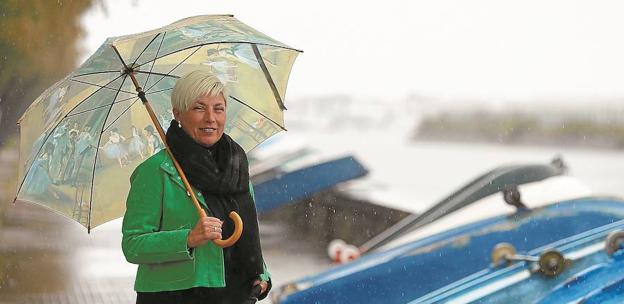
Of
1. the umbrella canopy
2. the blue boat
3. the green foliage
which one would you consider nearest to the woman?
the umbrella canopy

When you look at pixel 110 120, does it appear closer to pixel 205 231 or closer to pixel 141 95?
pixel 141 95

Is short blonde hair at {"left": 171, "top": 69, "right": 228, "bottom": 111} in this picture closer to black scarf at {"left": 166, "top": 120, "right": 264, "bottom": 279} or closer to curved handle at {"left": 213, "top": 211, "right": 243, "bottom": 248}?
black scarf at {"left": 166, "top": 120, "right": 264, "bottom": 279}

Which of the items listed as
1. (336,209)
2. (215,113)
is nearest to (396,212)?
(336,209)

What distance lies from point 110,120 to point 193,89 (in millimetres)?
418

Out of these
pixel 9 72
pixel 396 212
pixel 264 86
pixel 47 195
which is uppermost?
pixel 9 72

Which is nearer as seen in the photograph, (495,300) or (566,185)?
(495,300)

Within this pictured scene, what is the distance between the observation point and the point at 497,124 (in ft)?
90.1

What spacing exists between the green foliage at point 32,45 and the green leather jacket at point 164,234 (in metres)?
6.09

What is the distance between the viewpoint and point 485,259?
2779 millimetres

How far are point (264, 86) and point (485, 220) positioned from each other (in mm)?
1135

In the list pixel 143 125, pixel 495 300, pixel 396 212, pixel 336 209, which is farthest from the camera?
pixel 336 209

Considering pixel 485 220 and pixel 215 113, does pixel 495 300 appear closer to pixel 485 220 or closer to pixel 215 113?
pixel 485 220

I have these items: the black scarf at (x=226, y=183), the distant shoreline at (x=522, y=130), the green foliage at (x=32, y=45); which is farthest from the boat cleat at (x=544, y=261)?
the distant shoreline at (x=522, y=130)

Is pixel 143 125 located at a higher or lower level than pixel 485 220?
higher
